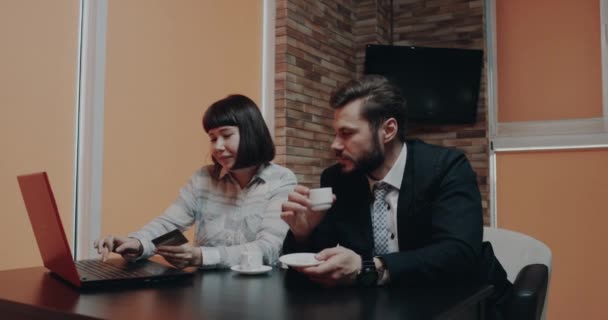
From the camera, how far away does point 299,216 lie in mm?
1427

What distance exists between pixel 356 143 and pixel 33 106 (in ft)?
4.88

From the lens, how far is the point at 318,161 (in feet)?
12.6

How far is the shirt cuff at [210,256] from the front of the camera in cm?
151

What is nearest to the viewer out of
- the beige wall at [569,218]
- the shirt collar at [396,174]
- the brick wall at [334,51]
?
the shirt collar at [396,174]

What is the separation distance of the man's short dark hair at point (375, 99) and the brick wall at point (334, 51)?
6.13 ft

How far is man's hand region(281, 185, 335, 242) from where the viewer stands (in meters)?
1.33

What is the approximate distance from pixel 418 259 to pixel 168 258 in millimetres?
680

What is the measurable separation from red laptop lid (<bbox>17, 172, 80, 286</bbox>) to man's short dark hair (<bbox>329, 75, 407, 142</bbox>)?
0.84m

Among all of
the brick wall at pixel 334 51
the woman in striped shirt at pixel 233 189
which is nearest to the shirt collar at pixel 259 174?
the woman in striped shirt at pixel 233 189

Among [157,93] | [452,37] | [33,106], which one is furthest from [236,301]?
[452,37]

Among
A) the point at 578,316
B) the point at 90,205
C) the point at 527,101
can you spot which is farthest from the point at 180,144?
the point at 578,316

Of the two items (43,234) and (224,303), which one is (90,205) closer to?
(43,234)

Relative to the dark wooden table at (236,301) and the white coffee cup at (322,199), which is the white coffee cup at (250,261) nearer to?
the dark wooden table at (236,301)

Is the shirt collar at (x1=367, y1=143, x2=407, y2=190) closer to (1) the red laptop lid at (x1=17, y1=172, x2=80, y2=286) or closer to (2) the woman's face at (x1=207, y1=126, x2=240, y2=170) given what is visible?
(2) the woman's face at (x1=207, y1=126, x2=240, y2=170)
